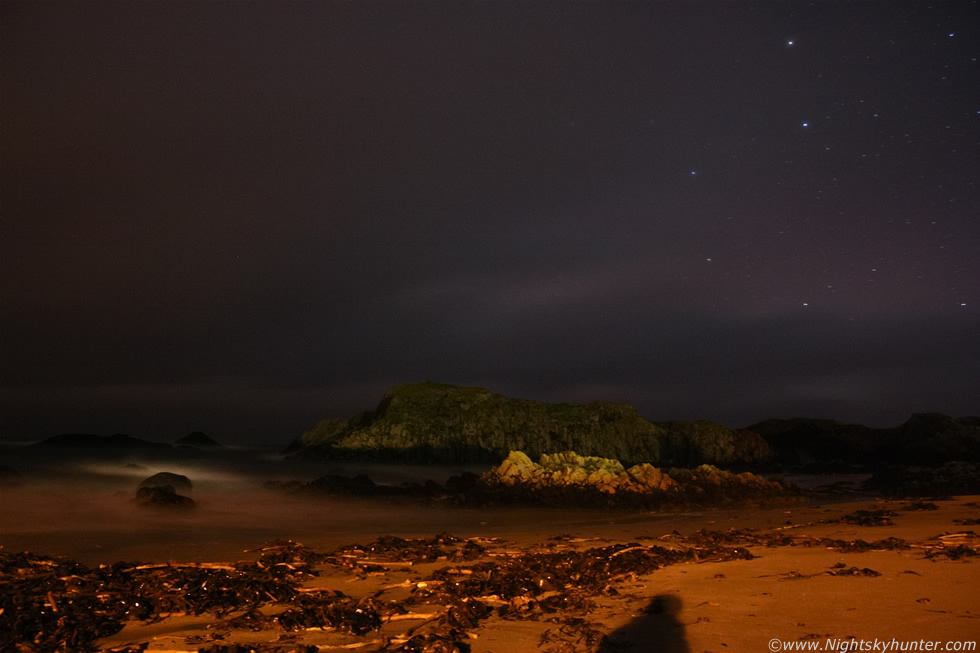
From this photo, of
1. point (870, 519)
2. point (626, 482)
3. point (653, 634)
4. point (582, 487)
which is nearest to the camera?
point (653, 634)

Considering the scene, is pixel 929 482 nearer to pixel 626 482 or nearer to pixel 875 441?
pixel 626 482

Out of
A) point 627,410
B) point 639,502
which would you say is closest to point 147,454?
point 627,410

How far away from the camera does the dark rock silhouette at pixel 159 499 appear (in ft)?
50.3

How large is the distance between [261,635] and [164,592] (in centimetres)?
160

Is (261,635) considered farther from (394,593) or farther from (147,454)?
(147,454)

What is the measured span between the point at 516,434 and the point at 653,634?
31789 millimetres

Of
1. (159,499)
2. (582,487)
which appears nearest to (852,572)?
(582,487)

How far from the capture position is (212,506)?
1709cm

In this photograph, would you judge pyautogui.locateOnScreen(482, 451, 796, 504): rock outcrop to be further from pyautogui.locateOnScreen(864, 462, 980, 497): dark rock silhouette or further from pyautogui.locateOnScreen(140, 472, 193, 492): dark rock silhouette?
pyautogui.locateOnScreen(140, 472, 193, 492): dark rock silhouette

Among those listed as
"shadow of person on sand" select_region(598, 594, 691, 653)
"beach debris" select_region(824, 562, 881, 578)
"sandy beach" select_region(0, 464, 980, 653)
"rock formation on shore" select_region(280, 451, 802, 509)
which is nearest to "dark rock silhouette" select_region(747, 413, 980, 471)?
"rock formation on shore" select_region(280, 451, 802, 509)

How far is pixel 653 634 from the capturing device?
461cm

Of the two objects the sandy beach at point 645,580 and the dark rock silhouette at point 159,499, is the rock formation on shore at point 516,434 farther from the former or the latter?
the sandy beach at point 645,580

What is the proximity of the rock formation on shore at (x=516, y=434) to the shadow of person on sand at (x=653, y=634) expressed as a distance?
94.5 feet

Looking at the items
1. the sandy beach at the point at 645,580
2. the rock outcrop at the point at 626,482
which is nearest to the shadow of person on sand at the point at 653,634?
the sandy beach at the point at 645,580
